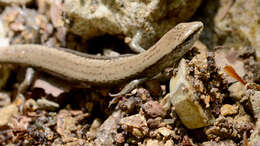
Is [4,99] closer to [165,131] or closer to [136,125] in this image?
[136,125]

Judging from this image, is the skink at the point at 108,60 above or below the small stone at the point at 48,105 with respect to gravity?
above

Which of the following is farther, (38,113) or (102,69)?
(38,113)

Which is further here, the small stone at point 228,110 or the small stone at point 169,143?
the small stone at point 228,110

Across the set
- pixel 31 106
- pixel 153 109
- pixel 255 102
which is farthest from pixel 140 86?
pixel 31 106

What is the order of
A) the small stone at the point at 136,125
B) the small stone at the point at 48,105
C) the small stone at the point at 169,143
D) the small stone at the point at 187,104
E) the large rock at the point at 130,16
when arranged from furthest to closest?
1. the small stone at the point at 48,105
2. the large rock at the point at 130,16
3. the small stone at the point at 136,125
4. the small stone at the point at 169,143
5. the small stone at the point at 187,104

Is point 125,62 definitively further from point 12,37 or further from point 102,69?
point 12,37

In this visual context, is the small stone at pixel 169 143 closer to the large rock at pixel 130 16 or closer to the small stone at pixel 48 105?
the large rock at pixel 130 16

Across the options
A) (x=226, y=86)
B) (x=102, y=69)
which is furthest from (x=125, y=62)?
(x=226, y=86)

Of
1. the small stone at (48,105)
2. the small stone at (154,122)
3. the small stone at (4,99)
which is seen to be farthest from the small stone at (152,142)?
the small stone at (4,99)
